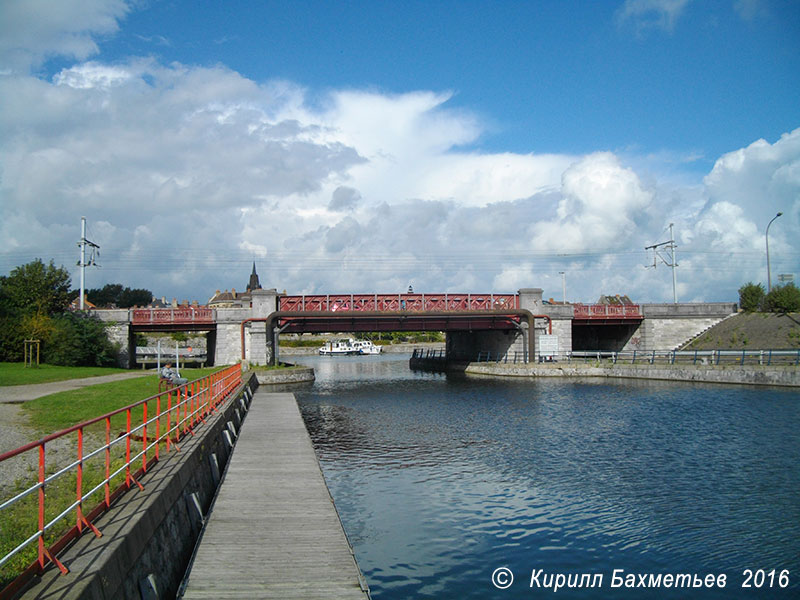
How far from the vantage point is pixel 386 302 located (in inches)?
1976

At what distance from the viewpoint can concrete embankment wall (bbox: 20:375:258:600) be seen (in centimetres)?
602

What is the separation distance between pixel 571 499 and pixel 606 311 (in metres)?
44.9

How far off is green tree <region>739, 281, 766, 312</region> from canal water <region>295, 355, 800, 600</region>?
1240 inches

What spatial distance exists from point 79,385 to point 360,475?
57.3 feet

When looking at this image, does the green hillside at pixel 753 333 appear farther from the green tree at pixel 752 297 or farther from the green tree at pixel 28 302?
the green tree at pixel 28 302

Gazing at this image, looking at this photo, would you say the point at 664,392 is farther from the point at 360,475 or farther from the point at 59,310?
the point at 59,310

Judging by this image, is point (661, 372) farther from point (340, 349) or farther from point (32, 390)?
point (340, 349)

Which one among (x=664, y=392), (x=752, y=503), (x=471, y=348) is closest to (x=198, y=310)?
(x=471, y=348)

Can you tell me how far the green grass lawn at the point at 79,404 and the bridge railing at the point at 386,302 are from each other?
24.0m

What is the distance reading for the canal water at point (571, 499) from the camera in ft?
32.9

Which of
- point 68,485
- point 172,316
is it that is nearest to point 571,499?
point 68,485

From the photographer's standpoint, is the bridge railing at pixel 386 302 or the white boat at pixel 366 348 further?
the white boat at pixel 366 348

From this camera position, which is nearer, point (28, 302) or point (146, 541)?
point (146, 541)

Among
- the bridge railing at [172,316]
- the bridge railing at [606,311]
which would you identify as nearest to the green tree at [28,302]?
the bridge railing at [172,316]
